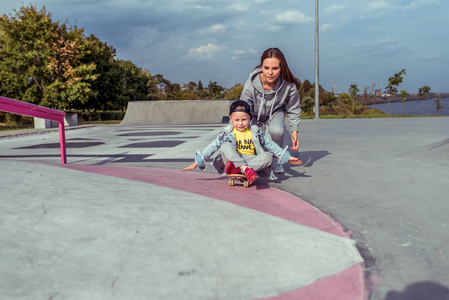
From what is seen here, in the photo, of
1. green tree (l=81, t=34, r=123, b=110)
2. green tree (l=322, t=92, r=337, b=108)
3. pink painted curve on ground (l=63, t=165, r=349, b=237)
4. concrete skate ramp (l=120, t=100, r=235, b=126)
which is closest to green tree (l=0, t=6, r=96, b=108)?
concrete skate ramp (l=120, t=100, r=235, b=126)

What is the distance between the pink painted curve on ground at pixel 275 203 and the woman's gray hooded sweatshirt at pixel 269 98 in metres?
1.13

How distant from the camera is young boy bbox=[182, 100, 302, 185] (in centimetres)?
436

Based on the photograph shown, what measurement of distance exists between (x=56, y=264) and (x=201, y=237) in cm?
93

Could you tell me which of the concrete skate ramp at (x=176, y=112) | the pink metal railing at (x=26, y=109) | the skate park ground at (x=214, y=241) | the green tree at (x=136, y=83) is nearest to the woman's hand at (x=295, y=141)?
the skate park ground at (x=214, y=241)

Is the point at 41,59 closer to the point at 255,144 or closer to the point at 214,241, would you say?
the point at 255,144

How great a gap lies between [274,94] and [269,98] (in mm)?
93

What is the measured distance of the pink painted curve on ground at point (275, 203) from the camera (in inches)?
80.6

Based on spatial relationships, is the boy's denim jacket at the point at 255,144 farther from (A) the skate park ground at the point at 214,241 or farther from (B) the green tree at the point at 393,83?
(B) the green tree at the point at 393,83

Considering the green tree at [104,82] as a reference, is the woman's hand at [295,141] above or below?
below

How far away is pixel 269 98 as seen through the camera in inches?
211

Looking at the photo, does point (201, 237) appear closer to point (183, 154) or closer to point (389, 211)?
point (389, 211)

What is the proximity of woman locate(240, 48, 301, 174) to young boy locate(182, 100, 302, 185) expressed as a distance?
1.98 ft

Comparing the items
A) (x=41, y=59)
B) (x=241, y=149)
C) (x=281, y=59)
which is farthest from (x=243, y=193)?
(x=41, y=59)

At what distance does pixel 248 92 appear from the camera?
17.5 ft
